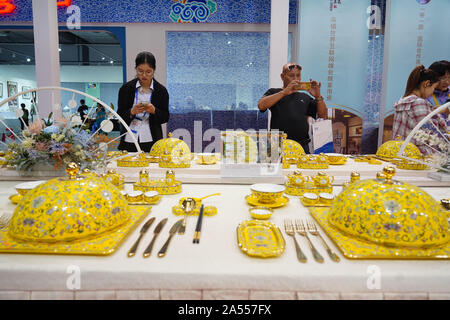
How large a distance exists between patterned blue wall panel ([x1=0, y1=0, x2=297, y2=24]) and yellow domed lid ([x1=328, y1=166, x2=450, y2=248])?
3.55 metres

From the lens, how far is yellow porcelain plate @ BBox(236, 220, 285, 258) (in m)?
0.64

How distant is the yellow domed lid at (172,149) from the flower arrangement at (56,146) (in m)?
0.45

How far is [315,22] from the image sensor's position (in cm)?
356

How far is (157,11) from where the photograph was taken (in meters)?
3.67

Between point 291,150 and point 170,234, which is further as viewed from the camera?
point 291,150

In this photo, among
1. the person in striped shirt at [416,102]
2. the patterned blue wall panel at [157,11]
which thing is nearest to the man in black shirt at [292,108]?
the person in striped shirt at [416,102]

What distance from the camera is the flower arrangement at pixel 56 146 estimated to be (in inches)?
48.6

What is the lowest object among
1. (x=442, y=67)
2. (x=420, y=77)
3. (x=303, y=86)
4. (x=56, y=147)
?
(x=56, y=147)

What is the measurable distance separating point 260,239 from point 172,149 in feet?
3.55

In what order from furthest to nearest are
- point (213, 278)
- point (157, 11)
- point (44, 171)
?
1. point (157, 11)
2. point (44, 171)
3. point (213, 278)

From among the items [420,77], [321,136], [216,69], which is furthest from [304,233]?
[216,69]

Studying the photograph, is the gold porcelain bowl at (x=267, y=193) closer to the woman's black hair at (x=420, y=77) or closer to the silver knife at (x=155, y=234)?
the silver knife at (x=155, y=234)

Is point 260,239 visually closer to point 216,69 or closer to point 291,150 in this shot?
point 291,150

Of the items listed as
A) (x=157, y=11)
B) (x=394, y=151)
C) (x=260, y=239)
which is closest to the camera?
(x=260, y=239)
